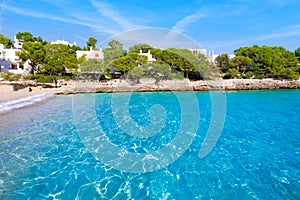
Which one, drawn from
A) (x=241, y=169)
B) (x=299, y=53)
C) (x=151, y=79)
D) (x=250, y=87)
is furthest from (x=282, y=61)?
(x=241, y=169)

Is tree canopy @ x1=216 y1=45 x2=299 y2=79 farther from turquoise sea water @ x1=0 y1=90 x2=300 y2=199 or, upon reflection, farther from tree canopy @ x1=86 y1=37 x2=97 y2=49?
tree canopy @ x1=86 y1=37 x2=97 y2=49

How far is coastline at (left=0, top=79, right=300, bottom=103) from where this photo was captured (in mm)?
30578

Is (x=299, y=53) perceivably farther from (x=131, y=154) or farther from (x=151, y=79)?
(x=131, y=154)

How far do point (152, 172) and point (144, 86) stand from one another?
2787 cm

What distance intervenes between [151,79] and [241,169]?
96.3 feet

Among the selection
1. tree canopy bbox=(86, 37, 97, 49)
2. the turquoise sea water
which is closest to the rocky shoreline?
the turquoise sea water

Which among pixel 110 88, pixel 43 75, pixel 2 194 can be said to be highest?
pixel 43 75

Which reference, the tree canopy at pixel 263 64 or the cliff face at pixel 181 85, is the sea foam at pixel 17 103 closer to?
the cliff face at pixel 181 85

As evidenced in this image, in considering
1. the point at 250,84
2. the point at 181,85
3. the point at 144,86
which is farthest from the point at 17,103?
the point at 250,84

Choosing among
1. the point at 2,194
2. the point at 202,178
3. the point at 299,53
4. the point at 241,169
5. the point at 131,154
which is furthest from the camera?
the point at 299,53

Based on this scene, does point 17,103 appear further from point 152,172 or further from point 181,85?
point 181,85

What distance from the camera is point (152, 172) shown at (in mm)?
8391

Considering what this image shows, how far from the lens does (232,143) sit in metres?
11.5

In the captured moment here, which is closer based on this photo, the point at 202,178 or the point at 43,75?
the point at 202,178
